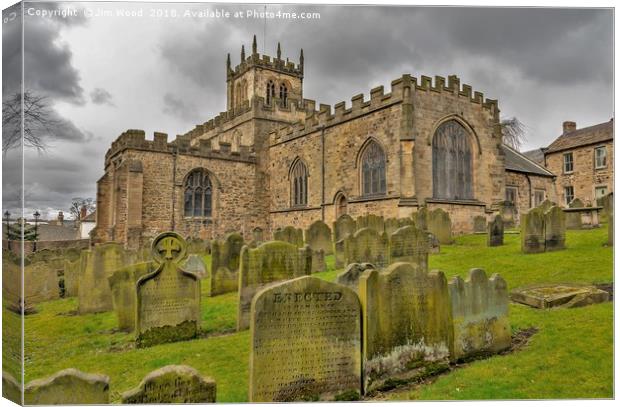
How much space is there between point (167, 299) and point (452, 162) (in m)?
14.7

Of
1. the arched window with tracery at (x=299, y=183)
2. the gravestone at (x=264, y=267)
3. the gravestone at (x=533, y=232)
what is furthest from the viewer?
the arched window with tracery at (x=299, y=183)

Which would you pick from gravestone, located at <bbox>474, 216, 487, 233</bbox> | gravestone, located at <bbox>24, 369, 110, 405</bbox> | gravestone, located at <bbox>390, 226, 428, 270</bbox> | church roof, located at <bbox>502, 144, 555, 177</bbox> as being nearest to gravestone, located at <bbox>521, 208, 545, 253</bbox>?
gravestone, located at <bbox>390, 226, 428, 270</bbox>

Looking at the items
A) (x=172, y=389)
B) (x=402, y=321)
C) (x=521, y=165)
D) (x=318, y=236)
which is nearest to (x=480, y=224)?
(x=318, y=236)

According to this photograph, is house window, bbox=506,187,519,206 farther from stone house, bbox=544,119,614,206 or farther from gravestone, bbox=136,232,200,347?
gravestone, bbox=136,232,200,347

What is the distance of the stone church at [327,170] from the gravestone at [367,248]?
700 centimetres

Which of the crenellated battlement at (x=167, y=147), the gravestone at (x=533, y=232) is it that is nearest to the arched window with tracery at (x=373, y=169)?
the gravestone at (x=533, y=232)

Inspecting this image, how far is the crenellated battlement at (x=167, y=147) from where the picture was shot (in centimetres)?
2022

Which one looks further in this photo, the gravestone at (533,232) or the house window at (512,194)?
the house window at (512,194)

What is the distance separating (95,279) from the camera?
8.30m

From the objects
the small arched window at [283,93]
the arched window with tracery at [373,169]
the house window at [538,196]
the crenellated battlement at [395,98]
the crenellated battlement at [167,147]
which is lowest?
the house window at [538,196]

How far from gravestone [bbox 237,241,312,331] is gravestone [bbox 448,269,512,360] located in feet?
9.06

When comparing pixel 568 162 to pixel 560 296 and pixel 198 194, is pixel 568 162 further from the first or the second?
pixel 198 194

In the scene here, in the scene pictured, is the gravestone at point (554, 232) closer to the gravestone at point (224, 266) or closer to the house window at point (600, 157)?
the gravestone at point (224, 266)

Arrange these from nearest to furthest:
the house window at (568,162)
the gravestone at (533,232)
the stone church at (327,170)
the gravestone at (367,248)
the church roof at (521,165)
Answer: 1. the gravestone at (367,248)
2. the gravestone at (533,232)
3. the stone church at (327,170)
4. the church roof at (521,165)
5. the house window at (568,162)
